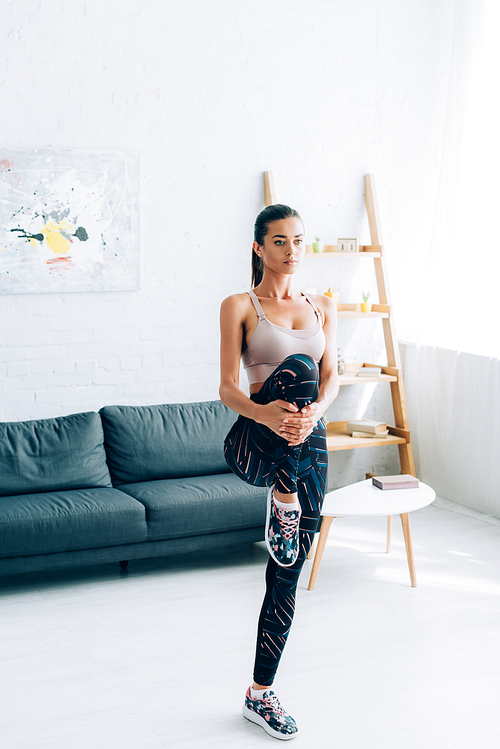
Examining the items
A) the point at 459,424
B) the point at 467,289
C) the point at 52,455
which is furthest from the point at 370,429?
the point at 52,455

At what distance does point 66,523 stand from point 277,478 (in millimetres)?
1539

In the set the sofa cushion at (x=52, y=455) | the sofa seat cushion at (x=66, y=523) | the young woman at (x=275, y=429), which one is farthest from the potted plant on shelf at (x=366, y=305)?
the young woman at (x=275, y=429)

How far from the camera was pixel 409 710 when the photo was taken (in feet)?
8.36

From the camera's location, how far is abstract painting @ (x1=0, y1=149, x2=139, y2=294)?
412 cm

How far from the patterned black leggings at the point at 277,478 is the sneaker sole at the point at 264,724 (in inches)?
4.7

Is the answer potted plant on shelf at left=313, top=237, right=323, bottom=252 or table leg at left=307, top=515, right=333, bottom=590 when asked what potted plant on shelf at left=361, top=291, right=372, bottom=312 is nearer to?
potted plant on shelf at left=313, top=237, right=323, bottom=252

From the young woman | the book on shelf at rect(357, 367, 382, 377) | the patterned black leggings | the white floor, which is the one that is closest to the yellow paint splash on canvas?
the white floor

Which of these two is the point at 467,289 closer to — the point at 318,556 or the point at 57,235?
the point at 318,556

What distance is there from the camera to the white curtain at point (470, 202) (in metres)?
4.56

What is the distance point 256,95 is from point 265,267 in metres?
2.55

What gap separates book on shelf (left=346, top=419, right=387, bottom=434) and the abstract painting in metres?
1.51

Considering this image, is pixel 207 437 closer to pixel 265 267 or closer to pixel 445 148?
pixel 265 267

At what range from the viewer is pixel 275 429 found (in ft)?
7.22

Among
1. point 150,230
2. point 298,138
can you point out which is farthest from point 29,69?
point 298,138
